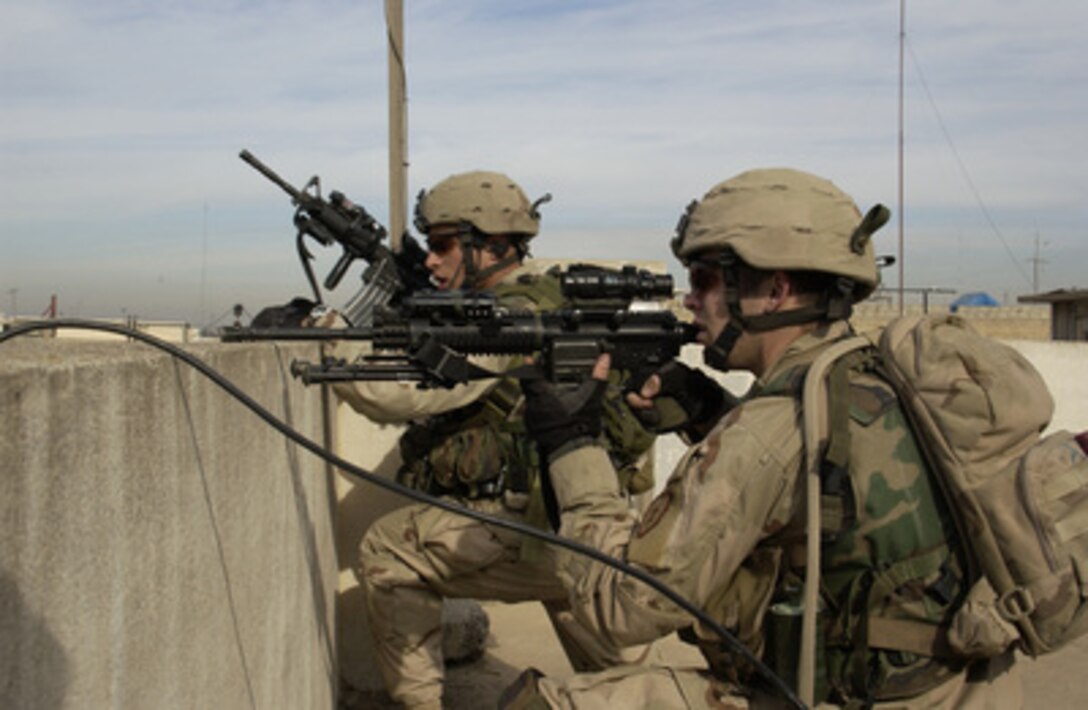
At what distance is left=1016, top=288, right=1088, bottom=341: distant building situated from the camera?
26406mm

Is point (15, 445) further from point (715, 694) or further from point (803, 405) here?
point (715, 694)

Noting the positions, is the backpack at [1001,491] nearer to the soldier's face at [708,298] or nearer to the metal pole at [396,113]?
the soldier's face at [708,298]

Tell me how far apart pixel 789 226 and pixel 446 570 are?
2.17m

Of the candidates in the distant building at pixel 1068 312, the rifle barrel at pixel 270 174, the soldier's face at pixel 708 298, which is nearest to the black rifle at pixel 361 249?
the rifle barrel at pixel 270 174

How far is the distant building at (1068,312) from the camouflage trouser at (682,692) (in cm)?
2627

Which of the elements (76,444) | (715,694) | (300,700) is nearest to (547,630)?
(300,700)

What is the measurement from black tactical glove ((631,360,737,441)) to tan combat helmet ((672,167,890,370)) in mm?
419

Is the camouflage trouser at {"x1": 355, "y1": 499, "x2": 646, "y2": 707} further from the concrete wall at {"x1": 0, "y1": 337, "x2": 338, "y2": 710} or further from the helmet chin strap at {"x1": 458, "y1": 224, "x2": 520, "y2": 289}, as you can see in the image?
the concrete wall at {"x1": 0, "y1": 337, "x2": 338, "y2": 710}

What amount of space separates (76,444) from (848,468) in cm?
147

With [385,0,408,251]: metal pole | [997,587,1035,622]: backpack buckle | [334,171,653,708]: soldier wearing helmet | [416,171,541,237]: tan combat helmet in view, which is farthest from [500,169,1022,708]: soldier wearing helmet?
[385,0,408,251]: metal pole

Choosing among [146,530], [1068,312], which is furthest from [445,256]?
[1068,312]

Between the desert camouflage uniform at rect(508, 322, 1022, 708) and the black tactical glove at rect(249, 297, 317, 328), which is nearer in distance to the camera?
the desert camouflage uniform at rect(508, 322, 1022, 708)

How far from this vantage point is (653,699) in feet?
7.91

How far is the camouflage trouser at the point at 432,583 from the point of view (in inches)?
158
